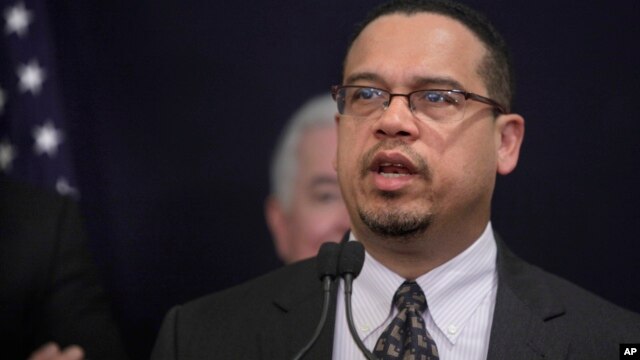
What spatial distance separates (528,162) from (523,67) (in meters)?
0.31

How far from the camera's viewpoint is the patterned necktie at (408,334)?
204 centimetres

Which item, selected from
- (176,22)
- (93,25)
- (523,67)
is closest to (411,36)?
(523,67)

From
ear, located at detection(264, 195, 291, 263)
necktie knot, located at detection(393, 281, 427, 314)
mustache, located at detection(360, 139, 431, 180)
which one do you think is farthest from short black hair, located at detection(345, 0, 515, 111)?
ear, located at detection(264, 195, 291, 263)

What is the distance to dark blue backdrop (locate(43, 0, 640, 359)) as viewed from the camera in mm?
2764

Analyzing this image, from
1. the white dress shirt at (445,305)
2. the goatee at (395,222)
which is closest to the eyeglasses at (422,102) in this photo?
the goatee at (395,222)

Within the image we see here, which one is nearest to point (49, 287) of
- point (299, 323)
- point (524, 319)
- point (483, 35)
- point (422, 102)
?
point (299, 323)

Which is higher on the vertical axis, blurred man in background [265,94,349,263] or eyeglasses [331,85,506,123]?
eyeglasses [331,85,506,123]

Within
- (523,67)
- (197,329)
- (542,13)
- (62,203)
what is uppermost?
(542,13)

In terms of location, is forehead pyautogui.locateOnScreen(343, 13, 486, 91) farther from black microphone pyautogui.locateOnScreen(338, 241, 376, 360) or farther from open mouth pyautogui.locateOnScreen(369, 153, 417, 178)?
black microphone pyautogui.locateOnScreen(338, 241, 376, 360)

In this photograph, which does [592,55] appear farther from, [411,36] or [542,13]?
[411,36]

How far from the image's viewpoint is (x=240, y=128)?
281cm

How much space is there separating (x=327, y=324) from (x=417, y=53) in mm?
739

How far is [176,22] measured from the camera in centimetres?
281

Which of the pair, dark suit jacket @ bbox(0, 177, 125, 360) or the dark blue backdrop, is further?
the dark blue backdrop
